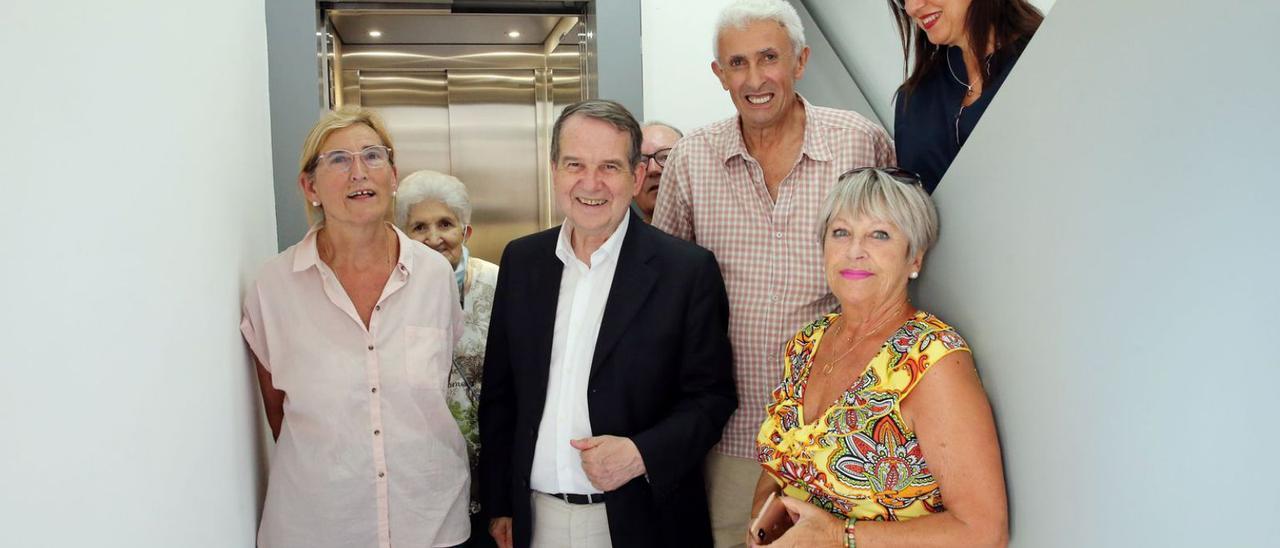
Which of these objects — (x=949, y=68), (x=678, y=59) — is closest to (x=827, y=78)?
(x=678, y=59)

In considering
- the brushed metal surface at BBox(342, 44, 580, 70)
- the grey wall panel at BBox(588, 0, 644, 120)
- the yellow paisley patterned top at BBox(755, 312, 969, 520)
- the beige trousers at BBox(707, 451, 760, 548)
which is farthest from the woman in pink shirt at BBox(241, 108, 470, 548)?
the brushed metal surface at BBox(342, 44, 580, 70)

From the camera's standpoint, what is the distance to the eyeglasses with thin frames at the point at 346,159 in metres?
2.65

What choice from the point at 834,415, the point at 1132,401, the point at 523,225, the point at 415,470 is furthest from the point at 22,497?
the point at 523,225

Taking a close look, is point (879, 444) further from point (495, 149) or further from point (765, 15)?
point (495, 149)

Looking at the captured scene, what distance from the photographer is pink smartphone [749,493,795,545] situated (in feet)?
7.45

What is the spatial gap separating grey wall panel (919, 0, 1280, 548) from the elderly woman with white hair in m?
1.75

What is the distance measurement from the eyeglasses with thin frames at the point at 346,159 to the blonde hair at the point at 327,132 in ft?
0.09

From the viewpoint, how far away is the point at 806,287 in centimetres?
271

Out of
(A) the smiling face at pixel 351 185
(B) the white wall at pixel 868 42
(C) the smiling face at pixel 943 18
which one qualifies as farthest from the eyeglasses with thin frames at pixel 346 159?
(B) the white wall at pixel 868 42

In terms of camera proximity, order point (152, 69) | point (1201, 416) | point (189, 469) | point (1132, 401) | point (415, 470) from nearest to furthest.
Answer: point (1201, 416) → point (1132, 401) → point (152, 69) → point (189, 469) → point (415, 470)

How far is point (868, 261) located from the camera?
2.14m

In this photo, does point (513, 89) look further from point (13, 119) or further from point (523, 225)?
point (13, 119)

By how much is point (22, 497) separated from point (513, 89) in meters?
4.13

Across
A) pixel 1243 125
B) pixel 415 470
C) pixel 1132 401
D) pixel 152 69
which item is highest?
pixel 152 69
